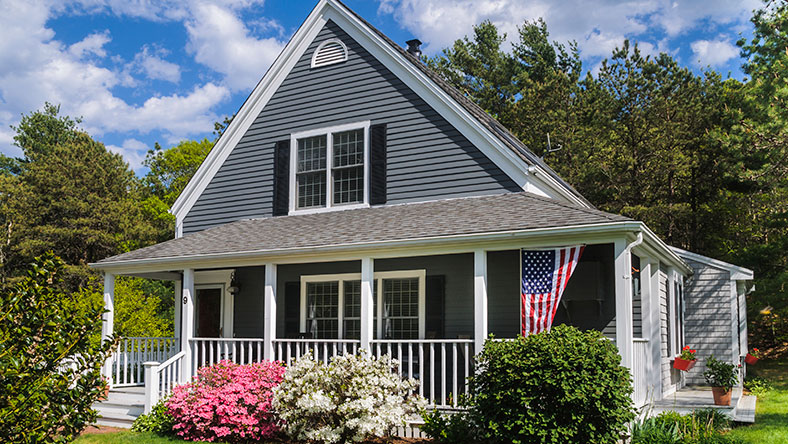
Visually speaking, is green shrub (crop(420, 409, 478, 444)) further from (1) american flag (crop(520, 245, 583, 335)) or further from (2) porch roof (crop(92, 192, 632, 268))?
(2) porch roof (crop(92, 192, 632, 268))

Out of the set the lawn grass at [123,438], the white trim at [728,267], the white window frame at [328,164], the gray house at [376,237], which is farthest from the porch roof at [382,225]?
the white trim at [728,267]

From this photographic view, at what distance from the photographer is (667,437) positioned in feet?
26.1

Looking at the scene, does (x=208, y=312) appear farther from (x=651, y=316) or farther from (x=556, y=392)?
(x=556, y=392)

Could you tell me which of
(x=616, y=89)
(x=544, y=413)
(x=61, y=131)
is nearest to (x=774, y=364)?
(x=616, y=89)

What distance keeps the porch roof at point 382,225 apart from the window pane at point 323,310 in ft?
4.67

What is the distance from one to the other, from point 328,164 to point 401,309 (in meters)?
3.57

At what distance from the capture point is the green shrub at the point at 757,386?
14523mm

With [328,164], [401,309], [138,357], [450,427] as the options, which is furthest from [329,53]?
[450,427]

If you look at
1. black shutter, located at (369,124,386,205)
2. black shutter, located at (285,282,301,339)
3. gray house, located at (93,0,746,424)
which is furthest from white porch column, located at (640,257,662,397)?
black shutter, located at (285,282,301,339)

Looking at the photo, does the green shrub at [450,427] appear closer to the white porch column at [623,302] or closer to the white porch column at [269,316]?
the white porch column at [623,302]

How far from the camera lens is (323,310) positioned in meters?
13.2

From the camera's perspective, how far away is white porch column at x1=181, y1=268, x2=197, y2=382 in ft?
38.3

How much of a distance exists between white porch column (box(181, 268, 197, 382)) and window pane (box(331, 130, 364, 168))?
12.5 feet

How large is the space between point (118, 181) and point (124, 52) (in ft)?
21.7
